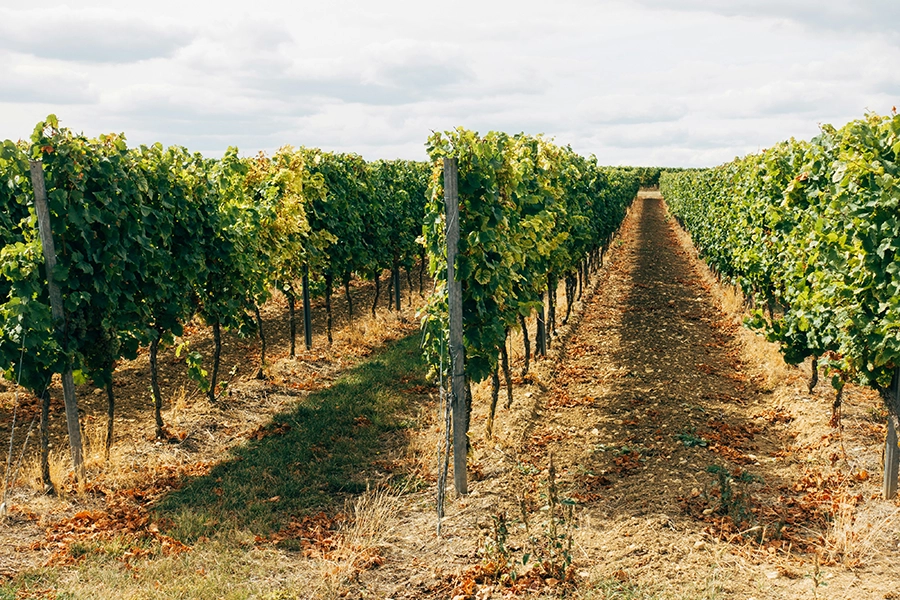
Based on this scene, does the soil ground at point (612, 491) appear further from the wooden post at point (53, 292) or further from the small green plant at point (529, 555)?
the wooden post at point (53, 292)

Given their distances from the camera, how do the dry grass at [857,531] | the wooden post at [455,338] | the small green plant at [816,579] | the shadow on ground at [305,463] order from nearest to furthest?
the small green plant at [816,579] < the dry grass at [857,531] < the wooden post at [455,338] < the shadow on ground at [305,463]

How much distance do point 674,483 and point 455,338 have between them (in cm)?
277

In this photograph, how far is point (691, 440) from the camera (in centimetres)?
841

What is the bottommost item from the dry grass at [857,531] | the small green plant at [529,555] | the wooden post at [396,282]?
the dry grass at [857,531]

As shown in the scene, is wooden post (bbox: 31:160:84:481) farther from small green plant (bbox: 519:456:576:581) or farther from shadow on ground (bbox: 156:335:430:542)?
small green plant (bbox: 519:456:576:581)

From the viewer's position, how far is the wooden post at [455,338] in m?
6.63

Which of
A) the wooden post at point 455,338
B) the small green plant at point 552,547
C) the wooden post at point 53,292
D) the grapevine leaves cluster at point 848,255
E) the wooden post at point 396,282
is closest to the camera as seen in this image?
the small green plant at point 552,547

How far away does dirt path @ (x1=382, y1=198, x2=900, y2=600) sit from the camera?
5477 mm

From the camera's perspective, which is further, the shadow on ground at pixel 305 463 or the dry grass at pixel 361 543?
the shadow on ground at pixel 305 463

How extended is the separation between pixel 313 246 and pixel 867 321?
9201 millimetres

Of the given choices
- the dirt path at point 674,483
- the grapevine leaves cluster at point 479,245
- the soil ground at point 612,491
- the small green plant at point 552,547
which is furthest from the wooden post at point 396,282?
the small green plant at point 552,547

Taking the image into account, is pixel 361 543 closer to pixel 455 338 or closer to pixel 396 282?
pixel 455 338

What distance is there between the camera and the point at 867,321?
21.0 feet

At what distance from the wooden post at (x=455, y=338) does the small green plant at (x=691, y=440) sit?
2.98 metres
